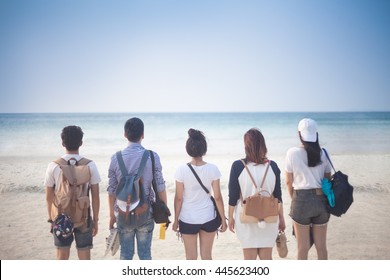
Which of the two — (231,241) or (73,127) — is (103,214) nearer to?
(231,241)

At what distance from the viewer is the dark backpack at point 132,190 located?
2906mm

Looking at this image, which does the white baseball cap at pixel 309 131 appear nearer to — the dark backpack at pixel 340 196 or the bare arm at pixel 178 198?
the dark backpack at pixel 340 196

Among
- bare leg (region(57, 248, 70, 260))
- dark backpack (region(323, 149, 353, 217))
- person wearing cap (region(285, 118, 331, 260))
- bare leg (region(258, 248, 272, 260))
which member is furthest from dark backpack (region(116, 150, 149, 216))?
dark backpack (region(323, 149, 353, 217))

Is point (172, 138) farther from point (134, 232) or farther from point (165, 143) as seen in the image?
point (134, 232)

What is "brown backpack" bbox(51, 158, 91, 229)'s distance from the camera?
114 inches

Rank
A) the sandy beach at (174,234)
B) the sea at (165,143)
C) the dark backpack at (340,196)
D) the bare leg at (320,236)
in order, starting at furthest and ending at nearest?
the sea at (165,143) < the sandy beach at (174,234) < the bare leg at (320,236) < the dark backpack at (340,196)

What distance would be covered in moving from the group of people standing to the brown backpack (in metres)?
0.07

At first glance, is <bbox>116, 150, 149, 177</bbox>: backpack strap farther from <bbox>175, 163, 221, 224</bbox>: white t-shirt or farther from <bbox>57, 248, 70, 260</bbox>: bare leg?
<bbox>57, 248, 70, 260</bbox>: bare leg

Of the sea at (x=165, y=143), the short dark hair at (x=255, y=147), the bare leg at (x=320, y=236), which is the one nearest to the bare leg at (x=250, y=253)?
the bare leg at (x=320, y=236)

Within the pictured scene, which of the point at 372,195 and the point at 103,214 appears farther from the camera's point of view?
the point at 372,195

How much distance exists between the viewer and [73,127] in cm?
301

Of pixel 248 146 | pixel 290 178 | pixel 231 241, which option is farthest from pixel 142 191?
pixel 231 241

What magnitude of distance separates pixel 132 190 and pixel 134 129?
1.87 ft
